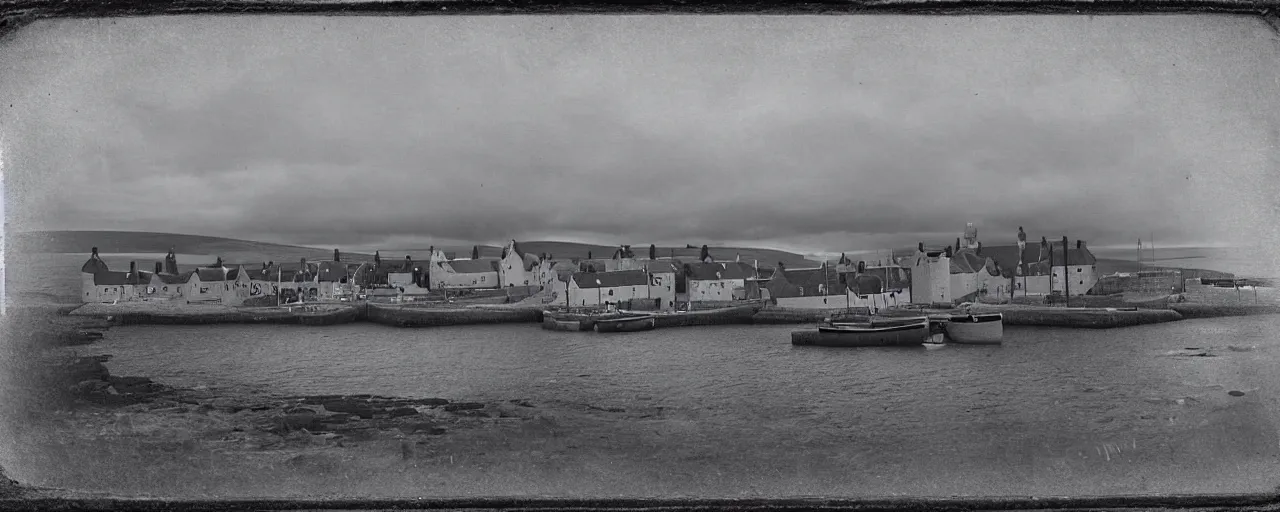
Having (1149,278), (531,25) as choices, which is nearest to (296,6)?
(531,25)

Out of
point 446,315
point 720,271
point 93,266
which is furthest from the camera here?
point 446,315

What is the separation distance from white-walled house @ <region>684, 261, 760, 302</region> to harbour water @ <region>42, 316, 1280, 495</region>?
19 cm

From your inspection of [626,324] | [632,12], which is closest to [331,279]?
[626,324]

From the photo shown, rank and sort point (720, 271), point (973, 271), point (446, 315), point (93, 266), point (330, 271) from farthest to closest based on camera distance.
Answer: point (446, 315), point (720, 271), point (330, 271), point (973, 271), point (93, 266)

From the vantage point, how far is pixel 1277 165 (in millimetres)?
2318

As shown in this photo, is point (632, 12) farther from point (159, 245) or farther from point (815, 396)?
point (159, 245)

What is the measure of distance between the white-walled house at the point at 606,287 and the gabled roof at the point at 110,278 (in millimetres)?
2005

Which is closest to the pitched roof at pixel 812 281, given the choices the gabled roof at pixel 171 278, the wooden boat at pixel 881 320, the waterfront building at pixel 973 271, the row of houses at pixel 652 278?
the row of houses at pixel 652 278

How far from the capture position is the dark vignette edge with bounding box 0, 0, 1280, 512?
6.76ft

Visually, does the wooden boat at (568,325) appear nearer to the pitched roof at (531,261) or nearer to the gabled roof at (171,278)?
the pitched roof at (531,261)

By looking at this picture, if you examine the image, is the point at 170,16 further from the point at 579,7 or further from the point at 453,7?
the point at 579,7

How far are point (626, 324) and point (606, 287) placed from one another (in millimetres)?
240

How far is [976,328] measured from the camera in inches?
107

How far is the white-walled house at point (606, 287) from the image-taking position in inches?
105
